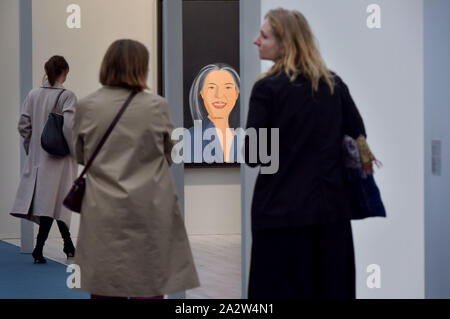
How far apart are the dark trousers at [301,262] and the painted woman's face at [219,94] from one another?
271 inches

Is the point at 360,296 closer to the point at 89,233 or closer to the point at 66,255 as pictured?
the point at 89,233

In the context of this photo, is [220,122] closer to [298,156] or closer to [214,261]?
[214,261]

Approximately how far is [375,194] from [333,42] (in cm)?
148

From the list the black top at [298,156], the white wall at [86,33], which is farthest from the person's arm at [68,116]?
the black top at [298,156]

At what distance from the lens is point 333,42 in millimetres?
4984

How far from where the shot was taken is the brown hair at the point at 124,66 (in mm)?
3945

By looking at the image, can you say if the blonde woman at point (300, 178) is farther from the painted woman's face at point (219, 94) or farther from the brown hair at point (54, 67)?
the painted woman's face at point (219, 94)

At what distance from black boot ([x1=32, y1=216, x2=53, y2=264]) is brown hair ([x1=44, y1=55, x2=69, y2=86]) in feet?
4.09

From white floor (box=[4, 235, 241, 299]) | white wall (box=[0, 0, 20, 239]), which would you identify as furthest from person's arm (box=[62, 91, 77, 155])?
white wall (box=[0, 0, 20, 239])

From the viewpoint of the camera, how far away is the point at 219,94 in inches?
416

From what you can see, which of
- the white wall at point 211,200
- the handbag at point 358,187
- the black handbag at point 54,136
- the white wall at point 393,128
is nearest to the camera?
the handbag at point 358,187

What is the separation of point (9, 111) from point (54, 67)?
2587 millimetres

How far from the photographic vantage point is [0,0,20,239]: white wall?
9.80 meters

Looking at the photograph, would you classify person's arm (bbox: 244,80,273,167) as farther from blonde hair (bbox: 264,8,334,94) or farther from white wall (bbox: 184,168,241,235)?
white wall (bbox: 184,168,241,235)
